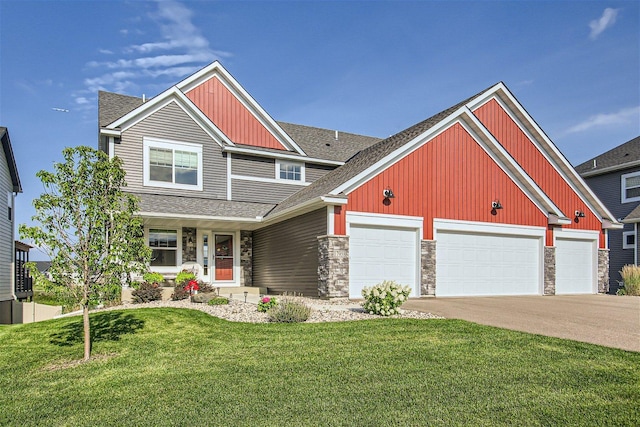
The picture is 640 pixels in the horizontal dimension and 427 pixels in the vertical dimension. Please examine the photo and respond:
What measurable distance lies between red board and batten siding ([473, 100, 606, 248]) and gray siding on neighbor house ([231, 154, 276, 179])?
937cm

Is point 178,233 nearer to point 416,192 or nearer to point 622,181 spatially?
point 416,192

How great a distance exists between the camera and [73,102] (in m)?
17.0

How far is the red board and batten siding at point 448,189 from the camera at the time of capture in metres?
13.9

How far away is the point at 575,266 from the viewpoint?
17.8m

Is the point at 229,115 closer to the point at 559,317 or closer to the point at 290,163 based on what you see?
the point at 290,163

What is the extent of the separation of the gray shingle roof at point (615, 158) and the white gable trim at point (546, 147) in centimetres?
585

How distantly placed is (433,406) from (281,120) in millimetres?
19996

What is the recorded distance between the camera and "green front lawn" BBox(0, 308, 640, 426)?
433 centimetres

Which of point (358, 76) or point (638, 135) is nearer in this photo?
point (358, 76)

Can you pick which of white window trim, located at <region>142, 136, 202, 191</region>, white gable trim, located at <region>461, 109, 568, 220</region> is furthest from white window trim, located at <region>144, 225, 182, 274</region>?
white gable trim, located at <region>461, 109, 568, 220</region>

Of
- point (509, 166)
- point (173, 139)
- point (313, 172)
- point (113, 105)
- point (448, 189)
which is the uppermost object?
point (113, 105)

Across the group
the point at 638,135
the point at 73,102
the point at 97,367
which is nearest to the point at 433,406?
the point at 97,367

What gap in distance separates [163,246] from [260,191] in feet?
14.9

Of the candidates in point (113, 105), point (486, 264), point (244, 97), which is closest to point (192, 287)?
point (244, 97)
